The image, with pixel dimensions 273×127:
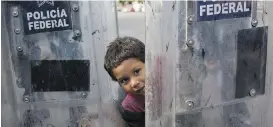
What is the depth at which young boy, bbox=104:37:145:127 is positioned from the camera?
1521 mm

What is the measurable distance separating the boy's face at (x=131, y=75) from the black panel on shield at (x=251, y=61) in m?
0.40

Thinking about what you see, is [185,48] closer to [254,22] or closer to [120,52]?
[254,22]

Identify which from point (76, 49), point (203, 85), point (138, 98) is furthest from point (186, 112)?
point (76, 49)

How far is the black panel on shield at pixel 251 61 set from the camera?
4.13ft

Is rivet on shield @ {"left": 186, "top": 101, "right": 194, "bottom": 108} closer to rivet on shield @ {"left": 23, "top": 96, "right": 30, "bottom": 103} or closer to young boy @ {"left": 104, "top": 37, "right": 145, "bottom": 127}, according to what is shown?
young boy @ {"left": 104, "top": 37, "right": 145, "bottom": 127}

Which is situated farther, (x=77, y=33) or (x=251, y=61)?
(x=77, y=33)

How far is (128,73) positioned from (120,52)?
3.7 inches

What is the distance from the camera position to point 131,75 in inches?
60.7

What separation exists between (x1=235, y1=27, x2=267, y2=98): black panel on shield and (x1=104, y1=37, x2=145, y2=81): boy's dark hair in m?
0.43

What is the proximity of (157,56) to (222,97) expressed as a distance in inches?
10.9

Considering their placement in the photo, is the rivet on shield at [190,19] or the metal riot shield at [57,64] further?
the metal riot shield at [57,64]

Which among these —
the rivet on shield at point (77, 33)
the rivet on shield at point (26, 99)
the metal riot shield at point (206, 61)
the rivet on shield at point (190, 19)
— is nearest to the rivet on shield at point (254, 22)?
the metal riot shield at point (206, 61)

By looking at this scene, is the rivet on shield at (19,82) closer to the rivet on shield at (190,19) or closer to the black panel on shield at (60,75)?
the black panel on shield at (60,75)

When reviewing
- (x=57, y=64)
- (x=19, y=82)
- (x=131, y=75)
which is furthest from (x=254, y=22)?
(x=19, y=82)
